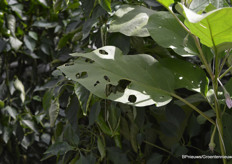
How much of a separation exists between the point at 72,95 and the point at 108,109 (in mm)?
127

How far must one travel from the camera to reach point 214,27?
2.06 ft

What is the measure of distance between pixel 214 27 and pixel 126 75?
0.82ft

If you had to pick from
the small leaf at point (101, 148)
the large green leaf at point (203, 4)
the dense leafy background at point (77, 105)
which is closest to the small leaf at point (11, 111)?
the dense leafy background at point (77, 105)

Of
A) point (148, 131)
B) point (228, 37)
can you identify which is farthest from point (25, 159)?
point (228, 37)

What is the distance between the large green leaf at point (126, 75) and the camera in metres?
0.78

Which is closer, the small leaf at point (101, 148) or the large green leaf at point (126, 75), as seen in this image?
the large green leaf at point (126, 75)

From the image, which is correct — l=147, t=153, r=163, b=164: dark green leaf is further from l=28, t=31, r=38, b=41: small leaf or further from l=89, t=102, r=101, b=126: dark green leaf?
l=28, t=31, r=38, b=41: small leaf

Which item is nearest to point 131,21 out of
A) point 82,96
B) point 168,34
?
point 168,34

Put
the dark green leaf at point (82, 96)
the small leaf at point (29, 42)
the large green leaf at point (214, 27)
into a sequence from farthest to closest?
the small leaf at point (29, 42), the dark green leaf at point (82, 96), the large green leaf at point (214, 27)

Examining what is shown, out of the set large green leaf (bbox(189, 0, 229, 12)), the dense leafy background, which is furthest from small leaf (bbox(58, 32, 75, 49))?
→ large green leaf (bbox(189, 0, 229, 12))

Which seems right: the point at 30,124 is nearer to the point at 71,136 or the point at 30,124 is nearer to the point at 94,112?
the point at 71,136

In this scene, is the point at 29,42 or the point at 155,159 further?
the point at 29,42

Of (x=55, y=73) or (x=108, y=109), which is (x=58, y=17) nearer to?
(x=55, y=73)

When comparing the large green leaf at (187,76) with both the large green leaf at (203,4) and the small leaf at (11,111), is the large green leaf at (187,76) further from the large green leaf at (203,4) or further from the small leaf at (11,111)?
the small leaf at (11,111)
